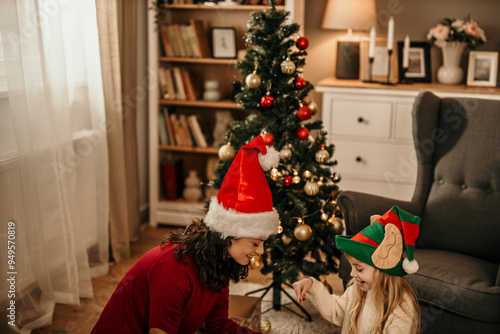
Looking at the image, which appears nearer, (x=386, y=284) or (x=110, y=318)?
(x=110, y=318)

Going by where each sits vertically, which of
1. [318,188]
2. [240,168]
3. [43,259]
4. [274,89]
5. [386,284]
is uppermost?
[274,89]

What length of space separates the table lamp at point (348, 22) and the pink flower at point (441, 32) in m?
0.39

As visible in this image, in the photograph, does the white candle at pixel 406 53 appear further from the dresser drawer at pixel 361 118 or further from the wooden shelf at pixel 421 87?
the dresser drawer at pixel 361 118

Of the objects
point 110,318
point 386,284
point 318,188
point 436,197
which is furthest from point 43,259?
point 436,197

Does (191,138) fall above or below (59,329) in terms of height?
above

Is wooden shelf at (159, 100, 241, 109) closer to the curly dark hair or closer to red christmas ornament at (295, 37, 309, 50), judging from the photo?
red christmas ornament at (295, 37, 309, 50)

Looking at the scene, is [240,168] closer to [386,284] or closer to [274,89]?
[386,284]

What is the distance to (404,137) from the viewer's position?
314 centimetres

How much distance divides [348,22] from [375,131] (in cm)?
70

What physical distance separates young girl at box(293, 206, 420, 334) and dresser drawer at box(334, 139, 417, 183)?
4.92 ft

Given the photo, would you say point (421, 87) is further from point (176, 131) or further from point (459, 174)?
point (176, 131)

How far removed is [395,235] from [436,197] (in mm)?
989

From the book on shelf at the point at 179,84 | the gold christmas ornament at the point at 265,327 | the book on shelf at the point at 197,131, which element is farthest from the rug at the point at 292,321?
the book on shelf at the point at 179,84

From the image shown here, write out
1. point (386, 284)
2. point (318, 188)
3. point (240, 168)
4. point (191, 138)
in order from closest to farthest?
point (240, 168) → point (386, 284) → point (318, 188) → point (191, 138)
